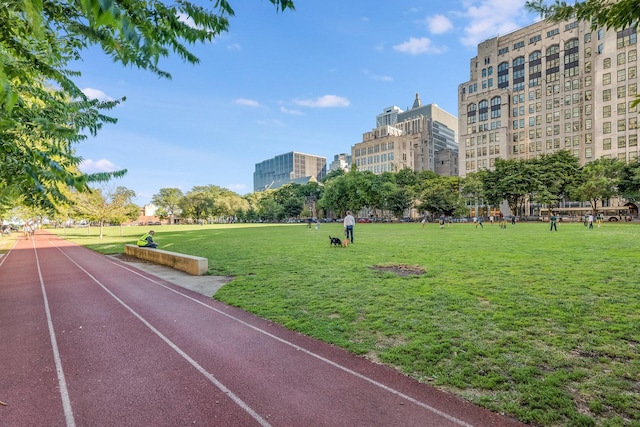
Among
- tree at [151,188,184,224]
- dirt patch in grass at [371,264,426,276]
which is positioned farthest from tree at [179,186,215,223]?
dirt patch in grass at [371,264,426,276]

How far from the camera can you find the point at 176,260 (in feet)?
47.9

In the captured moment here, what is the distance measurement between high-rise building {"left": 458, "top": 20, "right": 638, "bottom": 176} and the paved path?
3462 inches

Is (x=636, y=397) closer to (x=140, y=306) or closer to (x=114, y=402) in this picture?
(x=114, y=402)

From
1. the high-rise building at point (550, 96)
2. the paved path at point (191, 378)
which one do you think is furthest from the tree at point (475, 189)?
the paved path at point (191, 378)

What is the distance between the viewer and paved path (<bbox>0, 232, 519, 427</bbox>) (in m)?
3.90

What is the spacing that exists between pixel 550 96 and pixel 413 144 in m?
51.8

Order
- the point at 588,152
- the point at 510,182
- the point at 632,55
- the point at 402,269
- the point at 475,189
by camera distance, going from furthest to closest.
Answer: the point at 588,152 → the point at 632,55 → the point at 475,189 → the point at 510,182 → the point at 402,269

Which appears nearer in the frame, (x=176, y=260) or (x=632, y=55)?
(x=176, y=260)

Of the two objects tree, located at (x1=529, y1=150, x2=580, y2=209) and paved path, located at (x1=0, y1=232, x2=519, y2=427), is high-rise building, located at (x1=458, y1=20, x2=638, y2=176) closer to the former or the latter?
tree, located at (x1=529, y1=150, x2=580, y2=209)

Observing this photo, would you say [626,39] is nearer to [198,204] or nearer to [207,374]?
→ [207,374]

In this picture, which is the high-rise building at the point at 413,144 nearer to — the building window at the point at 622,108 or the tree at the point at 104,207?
the building window at the point at 622,108

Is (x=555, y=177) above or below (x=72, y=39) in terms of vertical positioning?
above

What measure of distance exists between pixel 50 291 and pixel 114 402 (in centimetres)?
938

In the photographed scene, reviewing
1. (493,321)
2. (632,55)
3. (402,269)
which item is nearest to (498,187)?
(632,55)
